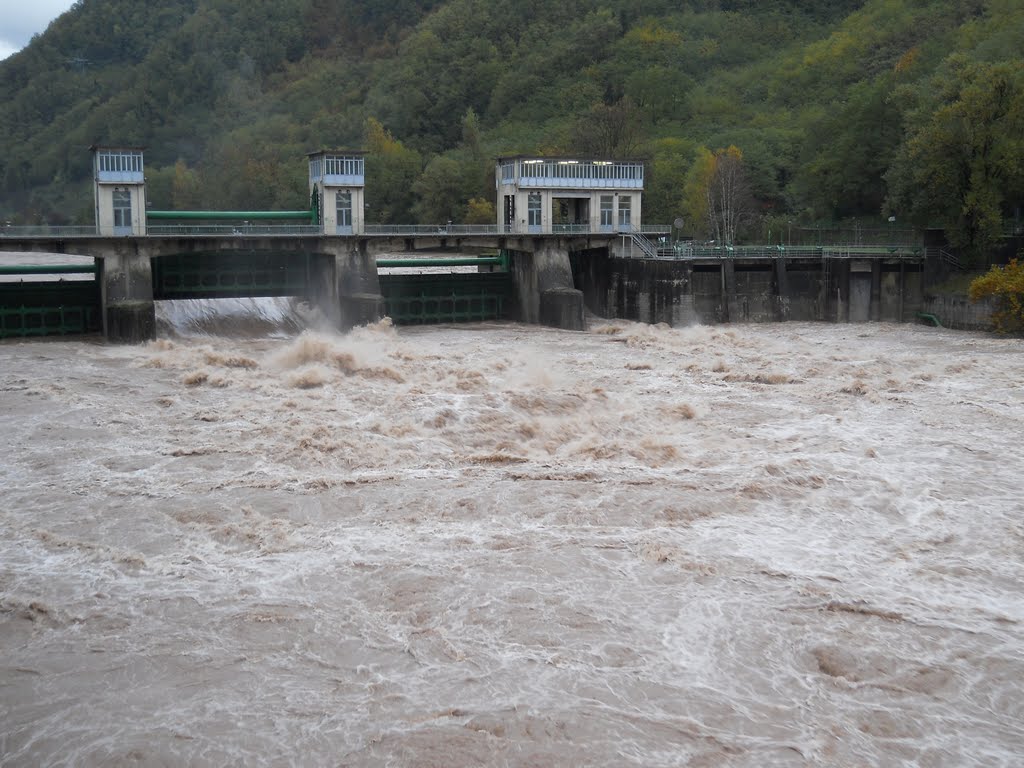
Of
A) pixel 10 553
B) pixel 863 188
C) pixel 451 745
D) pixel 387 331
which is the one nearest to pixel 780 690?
pixel 451 745

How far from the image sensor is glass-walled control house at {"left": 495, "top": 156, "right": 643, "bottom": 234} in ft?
157

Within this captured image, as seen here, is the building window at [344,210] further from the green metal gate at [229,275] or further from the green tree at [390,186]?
the green tree at [390,186]

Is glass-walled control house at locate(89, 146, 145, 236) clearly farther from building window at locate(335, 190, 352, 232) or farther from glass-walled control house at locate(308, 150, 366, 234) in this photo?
building window at locate(335, 190, 352, 232)

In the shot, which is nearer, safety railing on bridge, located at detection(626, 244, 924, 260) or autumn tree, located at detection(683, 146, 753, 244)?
safety railing on bridge, located at detection(626, 244, 924, 260)

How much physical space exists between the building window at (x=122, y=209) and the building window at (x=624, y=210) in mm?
20437

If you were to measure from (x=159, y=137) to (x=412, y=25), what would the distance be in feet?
99.8

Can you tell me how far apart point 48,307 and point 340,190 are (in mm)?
11528

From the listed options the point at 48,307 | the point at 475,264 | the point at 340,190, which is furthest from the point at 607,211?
the point at 48,307

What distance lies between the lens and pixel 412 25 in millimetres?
128000

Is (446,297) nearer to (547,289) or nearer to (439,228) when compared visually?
(439,228)

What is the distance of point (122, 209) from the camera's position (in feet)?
133

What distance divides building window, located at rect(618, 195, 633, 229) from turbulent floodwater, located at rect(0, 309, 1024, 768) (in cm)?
2236

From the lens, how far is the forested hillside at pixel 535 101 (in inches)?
2082

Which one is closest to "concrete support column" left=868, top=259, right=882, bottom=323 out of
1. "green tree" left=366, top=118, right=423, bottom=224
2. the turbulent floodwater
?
the turbulent floodwater
